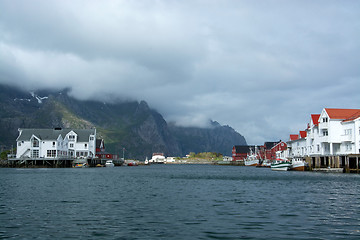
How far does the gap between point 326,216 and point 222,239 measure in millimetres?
10412

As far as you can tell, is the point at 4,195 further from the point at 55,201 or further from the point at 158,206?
the point at 158,206

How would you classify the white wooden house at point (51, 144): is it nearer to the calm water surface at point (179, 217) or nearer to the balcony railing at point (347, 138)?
the balcony railing at point (347, 138)

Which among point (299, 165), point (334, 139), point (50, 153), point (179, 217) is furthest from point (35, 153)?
point (179, 217)

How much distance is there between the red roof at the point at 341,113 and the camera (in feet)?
311

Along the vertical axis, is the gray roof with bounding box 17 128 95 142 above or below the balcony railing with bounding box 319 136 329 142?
above

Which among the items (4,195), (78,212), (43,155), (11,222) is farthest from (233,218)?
(43,155)

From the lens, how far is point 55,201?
33.1m

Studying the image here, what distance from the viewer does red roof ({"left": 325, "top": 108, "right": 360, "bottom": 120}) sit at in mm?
94750

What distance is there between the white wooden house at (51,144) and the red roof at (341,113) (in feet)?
328

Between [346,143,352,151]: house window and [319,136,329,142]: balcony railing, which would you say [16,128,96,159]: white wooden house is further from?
[346,143,352,151]: house window

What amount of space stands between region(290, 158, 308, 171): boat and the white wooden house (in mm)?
87764

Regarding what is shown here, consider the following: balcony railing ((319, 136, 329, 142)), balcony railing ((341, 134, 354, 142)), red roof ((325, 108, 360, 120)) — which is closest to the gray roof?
balcony railing ((319, 136, 329, 142))

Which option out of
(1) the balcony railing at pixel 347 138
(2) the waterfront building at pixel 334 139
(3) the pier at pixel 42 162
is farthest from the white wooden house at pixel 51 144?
(1) the balcony railing at pixel 347 138

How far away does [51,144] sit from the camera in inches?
5551
